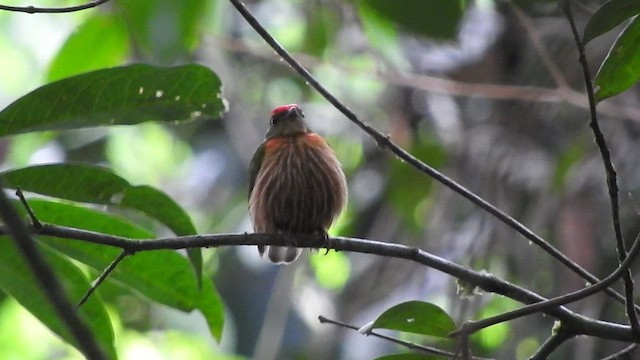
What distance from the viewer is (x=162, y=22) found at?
3.03 metres

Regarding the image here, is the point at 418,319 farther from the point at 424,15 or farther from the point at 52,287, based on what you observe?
the point at 52,287

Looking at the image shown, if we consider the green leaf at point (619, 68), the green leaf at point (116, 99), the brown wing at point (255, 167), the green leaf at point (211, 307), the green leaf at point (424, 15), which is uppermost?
the brown wing at point (255, 167)

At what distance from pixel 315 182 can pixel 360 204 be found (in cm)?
239

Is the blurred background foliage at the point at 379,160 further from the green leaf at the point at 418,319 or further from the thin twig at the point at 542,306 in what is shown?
the thin twig at the point at 542,306

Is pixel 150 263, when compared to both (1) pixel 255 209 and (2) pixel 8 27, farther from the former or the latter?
(2) pixel 8 27

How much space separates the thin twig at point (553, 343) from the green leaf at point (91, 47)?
232 cm

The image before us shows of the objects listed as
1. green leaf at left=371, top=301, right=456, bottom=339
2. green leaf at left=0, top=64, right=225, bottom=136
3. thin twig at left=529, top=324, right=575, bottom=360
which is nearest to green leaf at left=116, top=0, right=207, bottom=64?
green leaf at left=0, top=64, right=225, bottom=136

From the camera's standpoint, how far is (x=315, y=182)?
151 inches

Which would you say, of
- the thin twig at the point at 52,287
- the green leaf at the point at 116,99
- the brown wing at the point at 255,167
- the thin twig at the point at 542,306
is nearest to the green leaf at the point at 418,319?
the thin twig at the point at 542,306

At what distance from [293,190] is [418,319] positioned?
1664 mm

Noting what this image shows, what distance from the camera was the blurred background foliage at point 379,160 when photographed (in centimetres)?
467

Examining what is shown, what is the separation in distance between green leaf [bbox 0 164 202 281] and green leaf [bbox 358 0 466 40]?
1.32 metres

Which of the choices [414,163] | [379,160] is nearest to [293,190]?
[414,163]

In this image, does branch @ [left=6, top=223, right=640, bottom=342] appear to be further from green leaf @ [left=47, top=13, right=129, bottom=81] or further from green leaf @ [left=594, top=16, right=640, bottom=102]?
green leaf @ [left=47, top=13, right=129, bottom=81]
